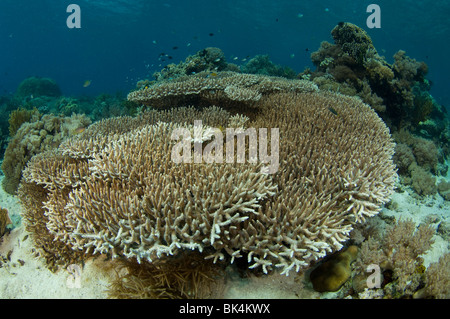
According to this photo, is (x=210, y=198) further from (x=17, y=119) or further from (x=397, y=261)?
(x=17, y=119)

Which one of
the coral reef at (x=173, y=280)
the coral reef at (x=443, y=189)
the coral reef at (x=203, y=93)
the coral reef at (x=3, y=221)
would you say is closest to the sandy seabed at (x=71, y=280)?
the coral reef at (x=3, y=221)

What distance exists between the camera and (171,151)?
12.6 ft

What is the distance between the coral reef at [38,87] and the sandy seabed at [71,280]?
103 ft

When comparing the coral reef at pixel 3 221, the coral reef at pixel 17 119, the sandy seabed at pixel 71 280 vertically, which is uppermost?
the coral reef at pixel 17 119

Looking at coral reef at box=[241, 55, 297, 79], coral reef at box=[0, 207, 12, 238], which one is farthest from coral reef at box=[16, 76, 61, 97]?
coral reef at box=[0, 207, 12, 238]

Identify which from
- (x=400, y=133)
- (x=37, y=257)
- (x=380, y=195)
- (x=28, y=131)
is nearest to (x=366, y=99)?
(x=400, y=133)

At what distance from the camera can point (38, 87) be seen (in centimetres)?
2919

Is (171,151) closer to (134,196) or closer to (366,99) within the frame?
(134,196)

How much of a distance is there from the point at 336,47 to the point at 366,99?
12.6 ft

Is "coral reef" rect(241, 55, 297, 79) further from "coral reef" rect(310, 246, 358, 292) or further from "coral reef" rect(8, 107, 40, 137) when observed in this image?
"coral reef" rect(310, 246, 358, 292)

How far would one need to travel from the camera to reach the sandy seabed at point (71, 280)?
305cm

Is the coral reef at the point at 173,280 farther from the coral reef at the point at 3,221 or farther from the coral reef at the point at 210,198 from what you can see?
the coral reef at the point at 3,221

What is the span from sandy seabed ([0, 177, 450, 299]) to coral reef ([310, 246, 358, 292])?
0.49 ft

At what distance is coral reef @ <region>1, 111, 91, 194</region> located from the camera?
20.2ft
